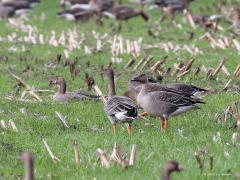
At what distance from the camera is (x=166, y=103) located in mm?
13383

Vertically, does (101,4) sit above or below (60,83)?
above

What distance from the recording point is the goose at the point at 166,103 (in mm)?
13383

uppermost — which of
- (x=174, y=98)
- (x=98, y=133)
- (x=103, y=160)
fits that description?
(x=174, y=98)

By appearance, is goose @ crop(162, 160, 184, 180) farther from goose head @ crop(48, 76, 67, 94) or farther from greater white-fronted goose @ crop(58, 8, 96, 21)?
greater white-fronted goose @ crop(58, 8, 96, 21)

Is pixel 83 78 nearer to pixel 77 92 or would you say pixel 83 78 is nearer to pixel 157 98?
pixel 77 92

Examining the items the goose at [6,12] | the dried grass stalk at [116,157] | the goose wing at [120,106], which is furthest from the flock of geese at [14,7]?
the dried grass stalk at [116,157]

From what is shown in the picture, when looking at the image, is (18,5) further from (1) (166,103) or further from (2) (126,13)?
(1) (166,103)

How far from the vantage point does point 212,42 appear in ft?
81.1

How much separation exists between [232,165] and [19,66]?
11.9 meters

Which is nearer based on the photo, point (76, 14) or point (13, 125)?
point (13, 125)

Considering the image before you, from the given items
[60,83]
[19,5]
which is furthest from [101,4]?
[60,83]

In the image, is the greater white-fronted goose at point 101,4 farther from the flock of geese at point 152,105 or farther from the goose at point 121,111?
the goose at point 121,111

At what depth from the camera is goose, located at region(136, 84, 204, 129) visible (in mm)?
13383

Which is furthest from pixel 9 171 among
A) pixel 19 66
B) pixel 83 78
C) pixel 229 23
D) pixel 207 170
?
pixel 229 23
